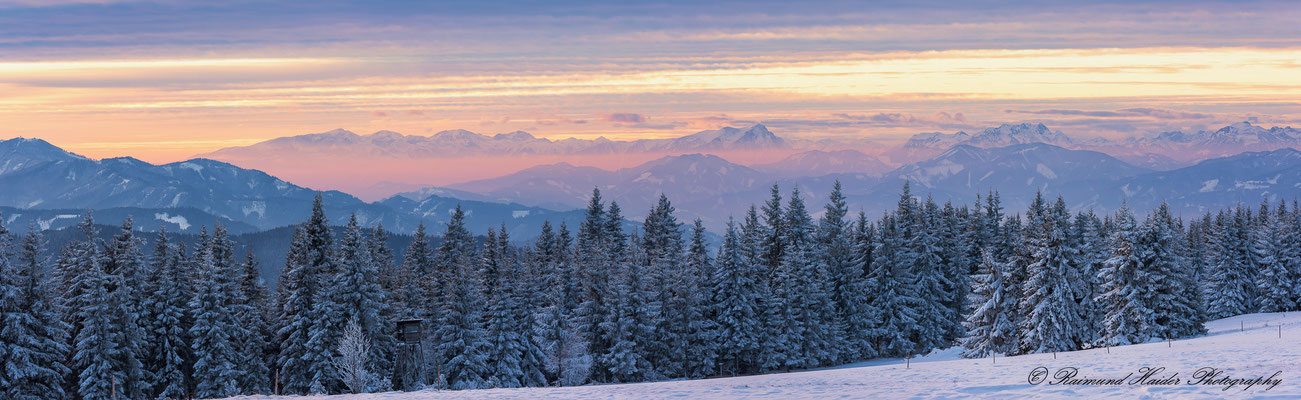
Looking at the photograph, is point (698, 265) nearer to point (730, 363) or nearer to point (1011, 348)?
point (730, 363)

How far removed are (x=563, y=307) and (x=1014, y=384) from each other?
44.1m

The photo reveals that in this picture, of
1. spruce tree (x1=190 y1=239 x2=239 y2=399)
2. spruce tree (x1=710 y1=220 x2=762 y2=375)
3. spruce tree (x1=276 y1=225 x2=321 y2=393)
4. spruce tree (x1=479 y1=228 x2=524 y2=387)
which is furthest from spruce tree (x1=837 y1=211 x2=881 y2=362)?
spruce tree (x1=190 y1=239 x2=239 y2=399)

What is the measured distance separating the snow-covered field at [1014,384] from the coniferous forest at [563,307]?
16.5 meters

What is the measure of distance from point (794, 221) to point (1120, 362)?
47789 mm

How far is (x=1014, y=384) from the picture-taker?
3306 centimetres

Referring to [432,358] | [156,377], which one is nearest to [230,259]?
[156,377]

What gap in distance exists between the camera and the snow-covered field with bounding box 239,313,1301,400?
30234mm

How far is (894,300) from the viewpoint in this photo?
83.2 m

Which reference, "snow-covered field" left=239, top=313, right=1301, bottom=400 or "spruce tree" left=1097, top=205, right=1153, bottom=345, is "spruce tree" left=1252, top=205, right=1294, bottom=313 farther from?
"snow-covered field" left=239, top=313, right=1301, bottom=400

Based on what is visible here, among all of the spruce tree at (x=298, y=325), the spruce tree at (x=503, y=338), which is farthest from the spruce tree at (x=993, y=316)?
the spruce tree at (x=298, y=325)

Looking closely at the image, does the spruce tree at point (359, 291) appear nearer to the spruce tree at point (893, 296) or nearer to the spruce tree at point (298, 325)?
the spruce tree at point (298, 325)

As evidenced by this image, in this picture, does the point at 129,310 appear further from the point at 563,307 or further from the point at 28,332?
the point at 563,307

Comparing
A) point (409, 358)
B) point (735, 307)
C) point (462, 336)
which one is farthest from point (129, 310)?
point (735, 307)

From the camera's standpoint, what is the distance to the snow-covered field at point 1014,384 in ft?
99.2
